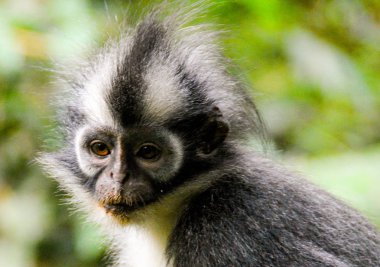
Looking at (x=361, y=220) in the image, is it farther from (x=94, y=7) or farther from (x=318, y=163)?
(x=94, y=7)

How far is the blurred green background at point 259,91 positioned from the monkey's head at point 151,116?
68 cm

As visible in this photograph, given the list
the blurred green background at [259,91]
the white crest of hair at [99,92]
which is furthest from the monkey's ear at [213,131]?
the blurred green background at [259,91]

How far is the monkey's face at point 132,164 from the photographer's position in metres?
6.14

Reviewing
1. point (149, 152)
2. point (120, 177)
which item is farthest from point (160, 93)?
point (120, 177)

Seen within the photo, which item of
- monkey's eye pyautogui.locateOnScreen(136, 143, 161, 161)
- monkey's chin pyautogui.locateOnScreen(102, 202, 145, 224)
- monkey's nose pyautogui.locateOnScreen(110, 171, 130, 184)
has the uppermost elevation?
monkey's eye pyautogui.locateOnScreen(136, 143, 161, 161)

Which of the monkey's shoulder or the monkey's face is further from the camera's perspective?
the monkey's face

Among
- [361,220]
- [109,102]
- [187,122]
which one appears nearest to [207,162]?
[187,122]

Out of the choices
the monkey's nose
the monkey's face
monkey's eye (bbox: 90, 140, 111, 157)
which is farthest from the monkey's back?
monkey's eye (bbox: 90, 140, 111, 157)

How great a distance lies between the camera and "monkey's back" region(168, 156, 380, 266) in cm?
602

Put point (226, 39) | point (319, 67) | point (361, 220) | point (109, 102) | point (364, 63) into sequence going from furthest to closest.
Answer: point (364, 63) → point (319, 67) → point (226, 39) → point (361, 220) → point (109, 102)

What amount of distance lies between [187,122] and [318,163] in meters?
1.95

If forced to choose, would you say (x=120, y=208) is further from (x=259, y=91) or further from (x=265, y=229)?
(x=259, y=91)

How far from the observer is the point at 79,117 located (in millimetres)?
6762

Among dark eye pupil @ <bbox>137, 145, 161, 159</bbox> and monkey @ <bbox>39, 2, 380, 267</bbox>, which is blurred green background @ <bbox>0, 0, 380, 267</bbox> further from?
dark eye pupil @ <bbox>137, 145, 161, 159</bbox>
